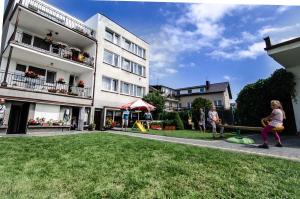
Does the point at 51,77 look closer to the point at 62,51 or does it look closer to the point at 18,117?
the point at 62,51

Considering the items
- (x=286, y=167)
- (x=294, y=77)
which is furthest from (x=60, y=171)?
(x=294, y=77)

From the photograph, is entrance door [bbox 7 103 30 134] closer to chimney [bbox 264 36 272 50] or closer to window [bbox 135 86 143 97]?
window [bbox 135 86 143 97]

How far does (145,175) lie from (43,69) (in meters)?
15.9

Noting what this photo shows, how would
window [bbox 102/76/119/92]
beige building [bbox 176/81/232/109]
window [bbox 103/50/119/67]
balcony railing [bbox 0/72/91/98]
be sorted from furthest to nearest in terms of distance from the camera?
beige building [bbox 176/81/232/109] → window [bbox 103/50/119/67] → window [bbox 102/76/119/92] → balcony railing [bbox 0/72/91/98]

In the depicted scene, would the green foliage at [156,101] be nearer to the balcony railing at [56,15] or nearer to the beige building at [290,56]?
the balcony railing at [56,15]

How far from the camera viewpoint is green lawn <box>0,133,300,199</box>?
3.14m

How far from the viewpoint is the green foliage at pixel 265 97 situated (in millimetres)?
12312

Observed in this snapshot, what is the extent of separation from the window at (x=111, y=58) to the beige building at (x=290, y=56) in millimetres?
14517

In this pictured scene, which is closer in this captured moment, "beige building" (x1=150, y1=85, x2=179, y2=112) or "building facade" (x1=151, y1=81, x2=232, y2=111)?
"building facade" (x1=151, y1=81, x2=232, y2=111)

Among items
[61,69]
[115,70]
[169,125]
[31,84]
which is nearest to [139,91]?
[115,70]

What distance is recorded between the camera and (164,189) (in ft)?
10.7

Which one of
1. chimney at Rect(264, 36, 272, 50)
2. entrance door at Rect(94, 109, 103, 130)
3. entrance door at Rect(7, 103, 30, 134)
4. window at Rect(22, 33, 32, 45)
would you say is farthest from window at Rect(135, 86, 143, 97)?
chimney at Rect(264, 36, 272, 50)

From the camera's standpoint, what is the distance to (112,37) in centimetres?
2178

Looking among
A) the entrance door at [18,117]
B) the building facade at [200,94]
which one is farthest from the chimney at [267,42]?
the building facade at [200,94]
